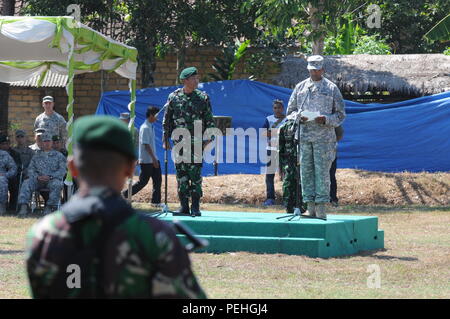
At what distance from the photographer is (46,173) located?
47.2ft

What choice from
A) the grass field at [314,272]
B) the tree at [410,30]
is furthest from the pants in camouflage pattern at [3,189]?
the tree at [410,30]

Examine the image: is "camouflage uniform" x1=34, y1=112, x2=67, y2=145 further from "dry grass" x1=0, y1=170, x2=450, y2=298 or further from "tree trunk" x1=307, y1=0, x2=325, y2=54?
"tree trunk" x1=307, y1=0, x2=325, y2=54

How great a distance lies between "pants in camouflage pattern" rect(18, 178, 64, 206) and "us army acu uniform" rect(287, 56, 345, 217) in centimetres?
543

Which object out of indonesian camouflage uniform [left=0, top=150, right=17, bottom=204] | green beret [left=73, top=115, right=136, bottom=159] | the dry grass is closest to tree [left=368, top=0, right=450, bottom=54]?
the dry grass

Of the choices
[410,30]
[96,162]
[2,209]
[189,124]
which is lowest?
[2,209]

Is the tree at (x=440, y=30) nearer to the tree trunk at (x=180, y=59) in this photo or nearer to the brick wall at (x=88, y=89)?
the brick wall at (x=88, y=89)

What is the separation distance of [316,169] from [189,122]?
151 centimetres

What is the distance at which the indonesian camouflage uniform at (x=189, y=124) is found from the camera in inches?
401

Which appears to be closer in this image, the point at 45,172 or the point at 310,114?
the point at 310,114

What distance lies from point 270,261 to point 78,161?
6795mm

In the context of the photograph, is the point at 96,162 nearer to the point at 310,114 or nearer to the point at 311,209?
the point at 310,114

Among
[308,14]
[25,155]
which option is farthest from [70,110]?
[308,14]

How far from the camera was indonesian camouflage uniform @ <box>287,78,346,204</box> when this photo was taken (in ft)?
32.6

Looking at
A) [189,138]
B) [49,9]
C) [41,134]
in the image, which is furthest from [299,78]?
[189,138]
